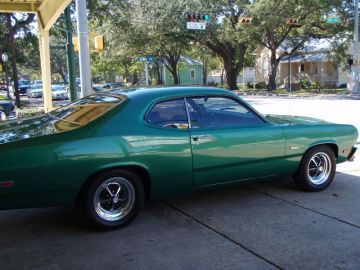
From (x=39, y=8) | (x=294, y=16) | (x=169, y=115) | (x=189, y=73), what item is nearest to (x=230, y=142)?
(x=169, y=115)

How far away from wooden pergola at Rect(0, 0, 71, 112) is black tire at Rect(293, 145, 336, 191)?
669cm

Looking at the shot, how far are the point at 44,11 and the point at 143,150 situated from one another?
877cm

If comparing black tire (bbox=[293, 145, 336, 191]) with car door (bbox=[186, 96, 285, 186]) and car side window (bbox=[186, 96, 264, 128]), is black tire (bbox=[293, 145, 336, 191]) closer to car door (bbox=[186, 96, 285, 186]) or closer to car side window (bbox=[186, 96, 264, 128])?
car door (bbox=[186, 96, 285, 186])

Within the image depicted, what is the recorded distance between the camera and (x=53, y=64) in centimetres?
6781

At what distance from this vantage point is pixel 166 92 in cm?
496

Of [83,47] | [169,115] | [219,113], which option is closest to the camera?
[169,115]

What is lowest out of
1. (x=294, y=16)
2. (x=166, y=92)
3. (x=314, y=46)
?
(x=166, y=92)

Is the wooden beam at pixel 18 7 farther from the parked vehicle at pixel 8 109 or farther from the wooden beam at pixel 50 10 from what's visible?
the parked vehicle at pixel 8 109

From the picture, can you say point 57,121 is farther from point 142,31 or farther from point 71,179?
point 142,31

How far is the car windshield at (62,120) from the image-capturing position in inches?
177

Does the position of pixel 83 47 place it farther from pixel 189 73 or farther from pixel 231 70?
pixel 189 73

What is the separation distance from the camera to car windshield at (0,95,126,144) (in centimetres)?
449

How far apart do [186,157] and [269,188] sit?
5.88 feet

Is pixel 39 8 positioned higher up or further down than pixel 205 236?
higher up
